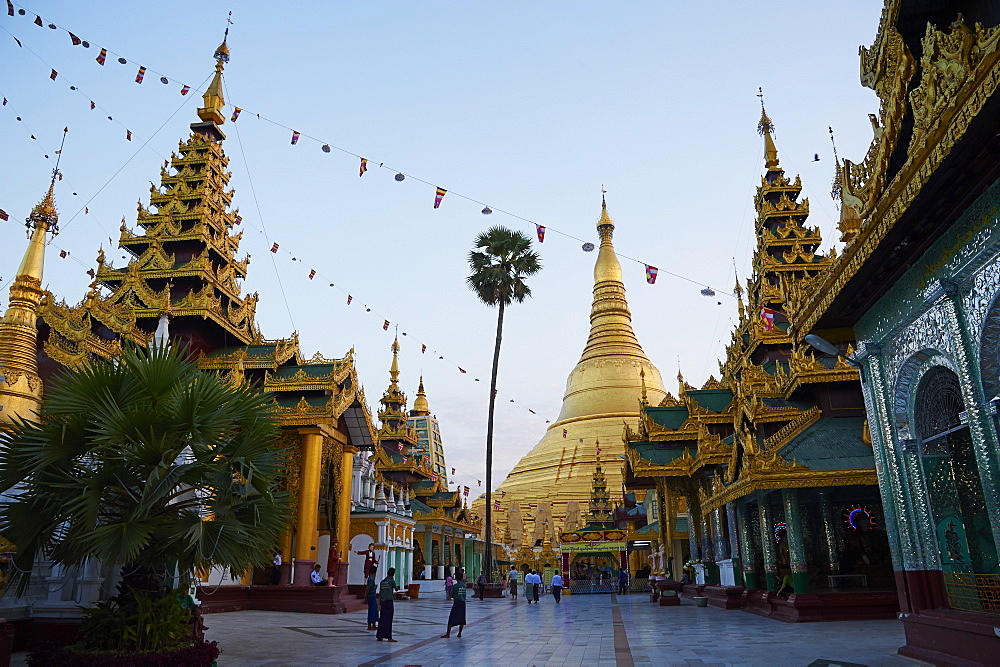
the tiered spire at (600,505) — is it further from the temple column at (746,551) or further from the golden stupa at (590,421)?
the temple column at (746,551)

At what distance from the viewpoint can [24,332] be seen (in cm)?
1220

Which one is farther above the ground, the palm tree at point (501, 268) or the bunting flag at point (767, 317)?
the palm tree at point (501, 268)

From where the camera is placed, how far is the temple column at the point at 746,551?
18.7 meters

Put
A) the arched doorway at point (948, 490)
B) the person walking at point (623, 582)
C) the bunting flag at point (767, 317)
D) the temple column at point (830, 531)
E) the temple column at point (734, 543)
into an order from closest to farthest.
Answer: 1. the arched doorway at point (948, 490)
2. the temple column at point (830, 531)
3. the temple column at point (734, 543)
4. the bunting flag at point (767, 317)
5. the person walking at point (623, 582)

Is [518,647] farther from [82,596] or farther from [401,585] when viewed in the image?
[401,585]

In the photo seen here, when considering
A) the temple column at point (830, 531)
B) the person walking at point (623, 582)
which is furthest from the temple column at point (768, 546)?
the person walking at point (623, 582)

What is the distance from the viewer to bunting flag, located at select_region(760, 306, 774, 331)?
2345cm

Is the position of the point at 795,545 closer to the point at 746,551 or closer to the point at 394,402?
the point at 746,551

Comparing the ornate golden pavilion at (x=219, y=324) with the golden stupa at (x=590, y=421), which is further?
the golden stupa at (x=590, y=421)

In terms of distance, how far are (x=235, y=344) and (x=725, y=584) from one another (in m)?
17.3

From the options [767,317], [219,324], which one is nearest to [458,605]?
[219,324]

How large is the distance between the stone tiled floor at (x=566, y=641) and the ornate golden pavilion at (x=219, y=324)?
19.0 ft

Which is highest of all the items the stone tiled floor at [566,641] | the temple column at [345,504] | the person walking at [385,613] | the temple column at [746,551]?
the temple column at [345,504]

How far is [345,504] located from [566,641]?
13.5m
